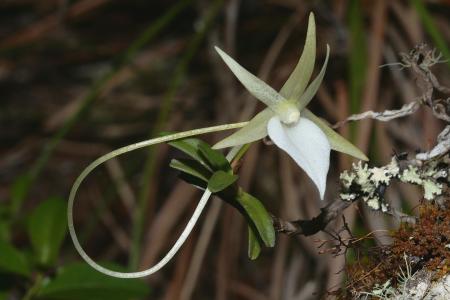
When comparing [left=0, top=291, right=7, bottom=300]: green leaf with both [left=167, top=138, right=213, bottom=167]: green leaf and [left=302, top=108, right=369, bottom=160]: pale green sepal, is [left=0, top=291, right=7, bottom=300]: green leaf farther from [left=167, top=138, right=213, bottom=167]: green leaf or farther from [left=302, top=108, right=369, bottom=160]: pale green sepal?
[left=302, top=108, right=369, bottom=160]: pale green sepal

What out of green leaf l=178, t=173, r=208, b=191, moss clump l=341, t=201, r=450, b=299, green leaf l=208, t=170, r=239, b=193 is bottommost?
moss clump l=341, t=201, r=450, b=299

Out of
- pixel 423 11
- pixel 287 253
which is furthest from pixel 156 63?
pixel 423 11

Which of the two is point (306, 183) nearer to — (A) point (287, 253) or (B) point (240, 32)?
(A) point (287, 253)

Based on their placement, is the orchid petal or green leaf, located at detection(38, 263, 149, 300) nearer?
the orchid petal

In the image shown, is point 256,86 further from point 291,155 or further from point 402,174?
point 402,174

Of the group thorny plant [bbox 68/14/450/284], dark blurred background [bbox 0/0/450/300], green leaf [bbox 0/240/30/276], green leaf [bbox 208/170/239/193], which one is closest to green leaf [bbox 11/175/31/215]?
dark blurred background [bbox 0/0/450/300]

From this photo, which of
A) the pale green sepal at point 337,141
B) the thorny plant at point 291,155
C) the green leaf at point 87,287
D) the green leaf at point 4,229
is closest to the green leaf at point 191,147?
the thorny plant at point 291,155

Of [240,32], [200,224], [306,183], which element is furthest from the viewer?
[240,32]

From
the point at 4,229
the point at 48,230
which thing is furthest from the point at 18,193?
the point at 48,230
